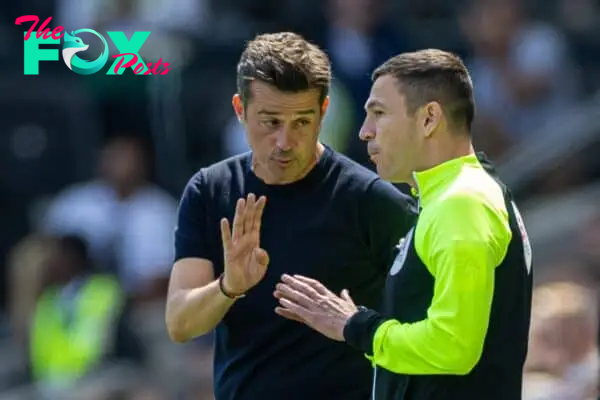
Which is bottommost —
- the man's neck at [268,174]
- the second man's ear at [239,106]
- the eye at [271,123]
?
the man's neck at [268,174]

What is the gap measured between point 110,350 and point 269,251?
5.57 meters

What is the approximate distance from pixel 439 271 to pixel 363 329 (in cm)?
34

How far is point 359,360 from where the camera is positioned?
5.07m

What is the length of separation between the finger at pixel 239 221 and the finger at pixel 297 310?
11.3 inches

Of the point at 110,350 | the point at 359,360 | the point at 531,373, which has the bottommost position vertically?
the point at 110,350

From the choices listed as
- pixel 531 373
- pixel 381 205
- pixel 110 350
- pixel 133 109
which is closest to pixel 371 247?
pixel 381 205

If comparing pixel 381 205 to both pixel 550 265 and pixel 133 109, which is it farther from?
pixel 133 109

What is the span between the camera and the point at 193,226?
514 cm

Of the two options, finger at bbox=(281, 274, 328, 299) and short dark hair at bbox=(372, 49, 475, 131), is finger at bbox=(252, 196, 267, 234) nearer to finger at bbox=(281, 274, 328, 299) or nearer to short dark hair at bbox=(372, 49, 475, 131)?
finger at bbox=(281, 274, 328, 299)

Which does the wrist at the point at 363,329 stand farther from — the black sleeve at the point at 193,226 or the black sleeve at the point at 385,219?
the black sleeve at the point at 193,226

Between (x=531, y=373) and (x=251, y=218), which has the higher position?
(x=251, y=218)

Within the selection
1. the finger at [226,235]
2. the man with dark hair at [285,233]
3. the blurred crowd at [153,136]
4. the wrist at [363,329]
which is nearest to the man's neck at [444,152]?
the wrist at [363,329]

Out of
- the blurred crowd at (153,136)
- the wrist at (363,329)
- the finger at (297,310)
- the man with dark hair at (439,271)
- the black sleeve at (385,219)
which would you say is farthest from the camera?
the blurred crowd at (153,136)

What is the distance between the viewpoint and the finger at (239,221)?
4.78 m
